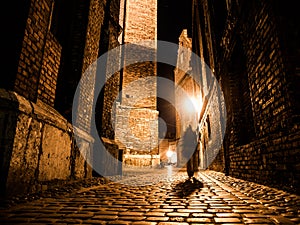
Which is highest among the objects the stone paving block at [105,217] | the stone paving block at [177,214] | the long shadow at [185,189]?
the stone paving block at [177,214]

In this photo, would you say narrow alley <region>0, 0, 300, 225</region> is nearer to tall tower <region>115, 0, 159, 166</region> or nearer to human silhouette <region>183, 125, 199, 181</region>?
human silhouette <region>183, 125, 199, 181</region>

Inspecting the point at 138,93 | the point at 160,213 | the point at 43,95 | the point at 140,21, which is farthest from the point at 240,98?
the point at 140,21

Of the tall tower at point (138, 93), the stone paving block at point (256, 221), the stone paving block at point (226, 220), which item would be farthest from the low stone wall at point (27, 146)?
the tall tower at point (138, 93)

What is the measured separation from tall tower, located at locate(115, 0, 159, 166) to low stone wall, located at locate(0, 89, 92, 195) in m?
12.5

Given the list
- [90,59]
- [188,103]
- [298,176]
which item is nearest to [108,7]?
[90,59]

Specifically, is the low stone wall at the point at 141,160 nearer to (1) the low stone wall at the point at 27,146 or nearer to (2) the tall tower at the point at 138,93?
(2) the tall tower at the point at 138,93

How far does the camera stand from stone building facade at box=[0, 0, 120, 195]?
2654 millimetres

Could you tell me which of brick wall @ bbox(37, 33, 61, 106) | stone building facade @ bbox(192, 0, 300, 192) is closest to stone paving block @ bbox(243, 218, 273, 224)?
stone building facade @ bbox(192, 0, 300, 192)

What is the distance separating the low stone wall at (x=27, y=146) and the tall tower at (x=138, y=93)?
1245 centimetres

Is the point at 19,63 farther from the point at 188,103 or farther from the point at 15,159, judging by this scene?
the point at 188,103

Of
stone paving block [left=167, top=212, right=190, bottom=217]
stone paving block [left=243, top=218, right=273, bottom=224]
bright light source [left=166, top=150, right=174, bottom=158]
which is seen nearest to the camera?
stone paving block [left=243, top=218, right=273, bottom=224]

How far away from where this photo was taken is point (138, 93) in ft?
58.5

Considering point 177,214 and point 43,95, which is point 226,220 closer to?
point 177,214

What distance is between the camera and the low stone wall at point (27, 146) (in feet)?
8.32
